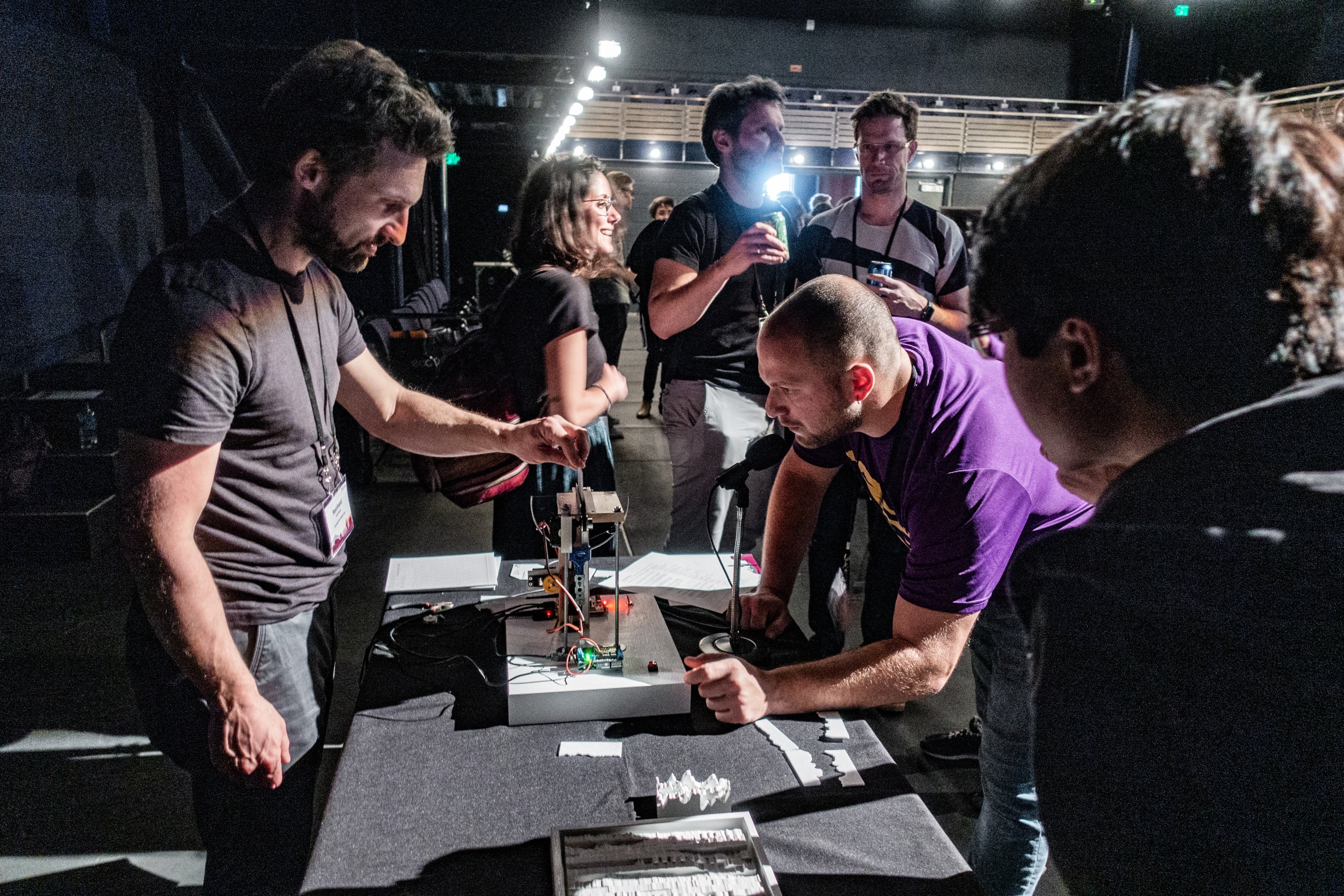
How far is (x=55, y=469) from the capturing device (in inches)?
155

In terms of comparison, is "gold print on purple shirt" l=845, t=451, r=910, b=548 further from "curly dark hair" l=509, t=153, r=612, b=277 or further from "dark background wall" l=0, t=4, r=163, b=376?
"dark background wall" l=0, t=4, r=163, b=376

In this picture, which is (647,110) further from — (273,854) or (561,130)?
(273,854)

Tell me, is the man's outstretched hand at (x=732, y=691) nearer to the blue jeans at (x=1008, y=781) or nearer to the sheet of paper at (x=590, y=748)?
the sheet of paper at (x=590, y=748)

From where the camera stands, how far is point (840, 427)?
1.38 m

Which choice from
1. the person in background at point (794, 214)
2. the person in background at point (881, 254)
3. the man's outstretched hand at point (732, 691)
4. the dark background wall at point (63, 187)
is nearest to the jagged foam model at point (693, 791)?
the man's outstretched hand at point (732, 691)

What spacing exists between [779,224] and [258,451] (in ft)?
5.46

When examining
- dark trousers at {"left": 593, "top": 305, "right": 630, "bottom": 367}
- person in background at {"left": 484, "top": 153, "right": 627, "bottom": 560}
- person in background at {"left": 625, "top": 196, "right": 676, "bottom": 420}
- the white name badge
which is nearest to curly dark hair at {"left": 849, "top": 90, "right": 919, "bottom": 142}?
person in background at {"left": 625, "top": 196, "right": 676, "bottom": 420}

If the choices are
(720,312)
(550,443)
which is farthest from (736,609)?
(720,312)

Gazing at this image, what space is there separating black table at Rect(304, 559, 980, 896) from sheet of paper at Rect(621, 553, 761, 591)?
441 mm

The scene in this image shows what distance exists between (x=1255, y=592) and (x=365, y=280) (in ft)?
28.7

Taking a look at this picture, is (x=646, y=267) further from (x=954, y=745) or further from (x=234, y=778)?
(x=234, y=778)

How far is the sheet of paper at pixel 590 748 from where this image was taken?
1.15m

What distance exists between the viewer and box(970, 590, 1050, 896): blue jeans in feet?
4.53

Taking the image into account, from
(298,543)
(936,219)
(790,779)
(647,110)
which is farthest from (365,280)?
(790,779)
